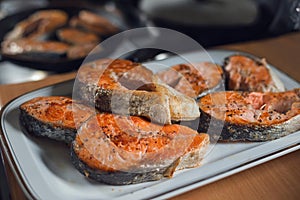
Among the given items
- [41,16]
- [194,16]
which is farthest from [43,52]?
[194,16]

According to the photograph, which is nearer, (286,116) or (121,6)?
(286,116)

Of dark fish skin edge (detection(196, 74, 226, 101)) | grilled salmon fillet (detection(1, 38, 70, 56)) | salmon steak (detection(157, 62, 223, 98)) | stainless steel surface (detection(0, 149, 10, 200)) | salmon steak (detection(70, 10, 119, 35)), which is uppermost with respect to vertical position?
salmon steak (detection(157, 62, 223, 98))

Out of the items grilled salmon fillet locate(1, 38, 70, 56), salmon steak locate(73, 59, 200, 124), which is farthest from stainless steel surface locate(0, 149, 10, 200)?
grilled salmon fillet locate(1, 38, 70, 56)

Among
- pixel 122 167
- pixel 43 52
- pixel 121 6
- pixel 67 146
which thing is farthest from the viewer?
pixel 121 6

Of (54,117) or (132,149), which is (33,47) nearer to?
(54,117)

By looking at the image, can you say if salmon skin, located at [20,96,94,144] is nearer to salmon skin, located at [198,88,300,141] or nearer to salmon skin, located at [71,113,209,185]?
salmon skin, located at [71,113,209,185]

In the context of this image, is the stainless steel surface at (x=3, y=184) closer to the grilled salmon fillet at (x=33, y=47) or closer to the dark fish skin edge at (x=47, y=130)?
the dark fish skin edge at (x=47, y=130)

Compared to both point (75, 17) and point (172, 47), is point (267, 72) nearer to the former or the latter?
point (172, 47)
